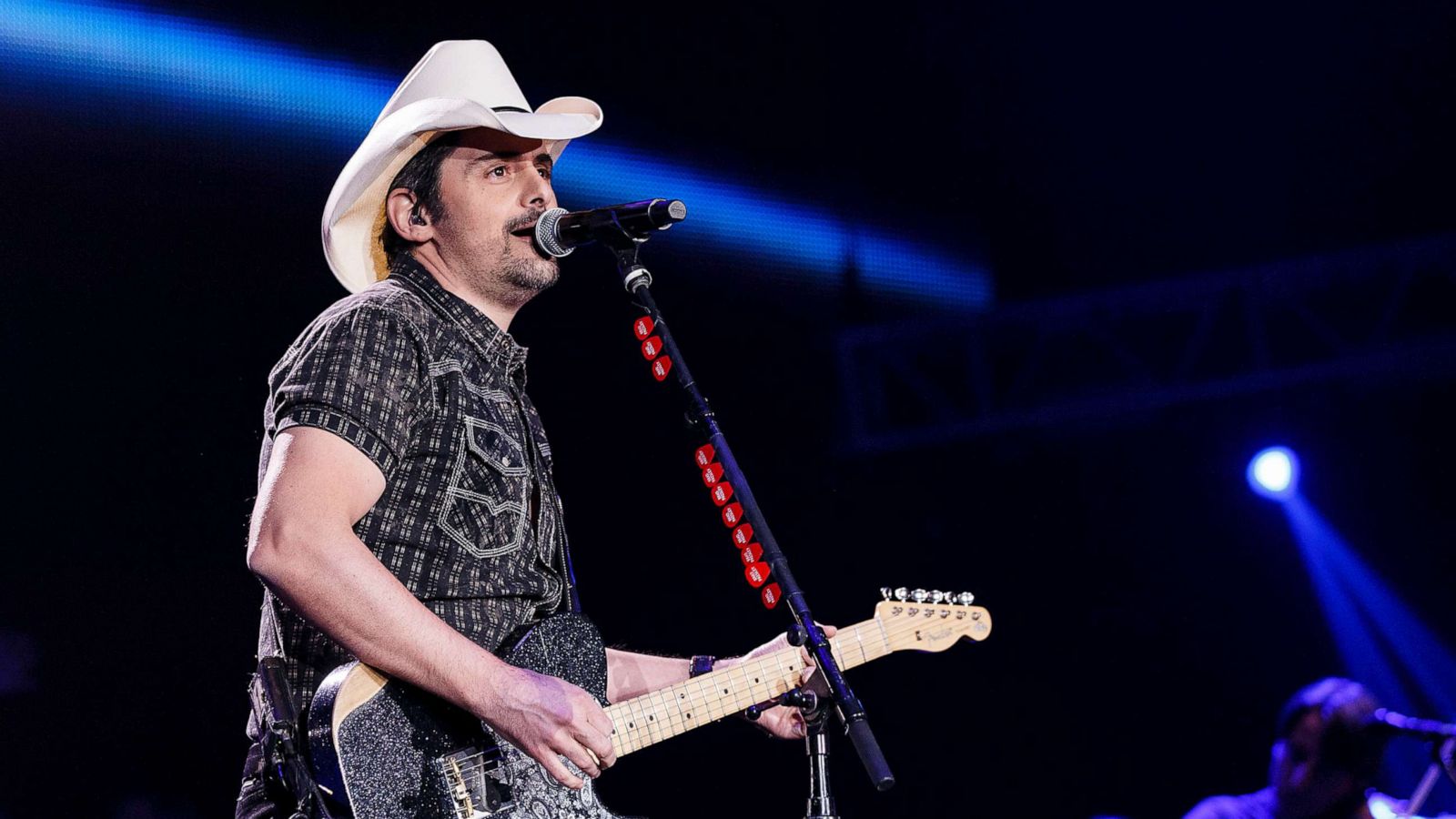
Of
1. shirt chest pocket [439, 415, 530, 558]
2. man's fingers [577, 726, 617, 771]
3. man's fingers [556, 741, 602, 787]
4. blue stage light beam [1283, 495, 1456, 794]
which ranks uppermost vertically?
blue stage light beam [1283, 495, 1456, 794]

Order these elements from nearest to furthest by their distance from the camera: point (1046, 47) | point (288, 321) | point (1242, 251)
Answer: point (288, 321)
point (1046, 47)
point (1242, 251)

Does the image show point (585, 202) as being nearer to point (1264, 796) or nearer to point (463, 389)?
point (463, 389)

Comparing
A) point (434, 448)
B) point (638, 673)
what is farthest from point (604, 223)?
point (638, 673)

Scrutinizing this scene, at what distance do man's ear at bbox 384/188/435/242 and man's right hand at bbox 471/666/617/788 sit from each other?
3.68 feet

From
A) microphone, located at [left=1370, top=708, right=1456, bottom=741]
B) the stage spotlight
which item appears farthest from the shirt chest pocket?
the stage spotlight

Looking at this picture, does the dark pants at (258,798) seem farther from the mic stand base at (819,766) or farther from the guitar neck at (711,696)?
the mic stand base at (819,766)

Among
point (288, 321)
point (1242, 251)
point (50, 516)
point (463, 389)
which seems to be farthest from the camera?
point (1242, 251)

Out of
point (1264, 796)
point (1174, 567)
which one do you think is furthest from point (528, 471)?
point (1174, 567)

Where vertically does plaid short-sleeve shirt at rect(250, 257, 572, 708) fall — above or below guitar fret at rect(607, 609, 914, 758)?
above

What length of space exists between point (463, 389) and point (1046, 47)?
Answer: 14.9ft

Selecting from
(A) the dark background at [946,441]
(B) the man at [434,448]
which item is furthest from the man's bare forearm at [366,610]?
(A) the dark background at [946,441]

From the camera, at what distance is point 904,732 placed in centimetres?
645

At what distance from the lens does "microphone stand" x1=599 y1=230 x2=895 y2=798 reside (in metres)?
2.37

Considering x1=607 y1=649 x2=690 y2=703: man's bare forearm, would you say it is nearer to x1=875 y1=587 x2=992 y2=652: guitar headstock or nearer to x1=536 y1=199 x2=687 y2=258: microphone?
x1=875 y1=587 x2=992 y2=652: guitar headstock
